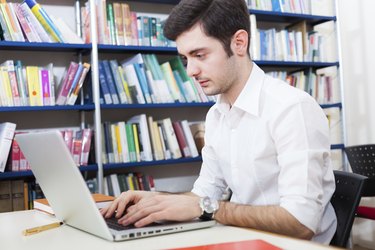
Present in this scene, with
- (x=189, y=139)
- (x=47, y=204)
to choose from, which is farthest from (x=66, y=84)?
(x=47, y=204)

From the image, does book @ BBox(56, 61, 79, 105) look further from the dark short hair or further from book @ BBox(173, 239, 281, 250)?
book @ BBox(173, 239, 281, 250)

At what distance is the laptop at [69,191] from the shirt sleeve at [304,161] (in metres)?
0.21

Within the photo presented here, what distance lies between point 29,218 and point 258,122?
730 mm

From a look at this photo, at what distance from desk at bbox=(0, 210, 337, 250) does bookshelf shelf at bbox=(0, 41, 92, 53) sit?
1704 mm

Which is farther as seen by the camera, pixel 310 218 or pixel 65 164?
pixel 310 218

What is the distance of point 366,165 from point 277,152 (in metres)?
1.69

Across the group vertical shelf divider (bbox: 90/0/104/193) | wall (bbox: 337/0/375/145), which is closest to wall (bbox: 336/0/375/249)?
wall (bbox: 337/0/375/145)

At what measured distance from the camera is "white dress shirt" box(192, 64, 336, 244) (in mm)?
1173

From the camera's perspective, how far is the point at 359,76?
12.0ft

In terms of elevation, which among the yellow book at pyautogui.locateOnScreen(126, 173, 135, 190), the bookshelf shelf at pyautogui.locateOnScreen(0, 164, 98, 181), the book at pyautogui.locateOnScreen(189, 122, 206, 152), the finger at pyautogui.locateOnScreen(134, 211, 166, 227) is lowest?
the yellow book at pyautogui.locateOnScreen(126, 173, 135, 190)

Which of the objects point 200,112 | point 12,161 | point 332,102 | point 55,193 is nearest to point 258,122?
point 55,193

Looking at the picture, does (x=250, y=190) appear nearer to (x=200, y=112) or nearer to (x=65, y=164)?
(x=65, y=164)

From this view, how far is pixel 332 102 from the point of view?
370 cm

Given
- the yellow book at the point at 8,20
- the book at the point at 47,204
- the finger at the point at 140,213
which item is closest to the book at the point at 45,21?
the yellow book at the point at 8,20
